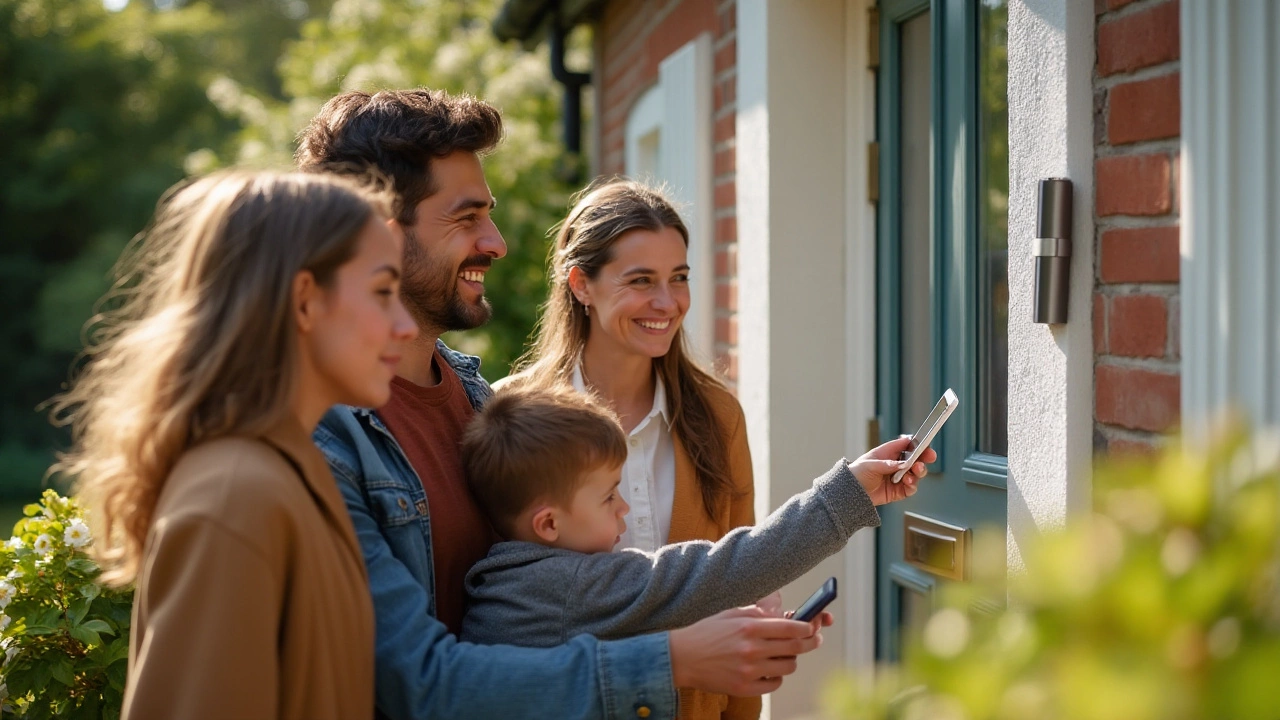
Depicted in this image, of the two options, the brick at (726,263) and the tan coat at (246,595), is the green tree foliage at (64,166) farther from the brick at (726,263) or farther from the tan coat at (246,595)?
the tan coat at (246,595)

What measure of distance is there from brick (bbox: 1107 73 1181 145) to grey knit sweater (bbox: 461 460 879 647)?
0.69m

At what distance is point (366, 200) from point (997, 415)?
153 centimetres

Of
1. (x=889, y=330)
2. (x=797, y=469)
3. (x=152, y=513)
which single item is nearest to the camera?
(x=152, y=513)

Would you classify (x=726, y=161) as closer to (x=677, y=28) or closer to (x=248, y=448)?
(x=677, y=28)

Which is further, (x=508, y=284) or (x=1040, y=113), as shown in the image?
(x=508, y=284)

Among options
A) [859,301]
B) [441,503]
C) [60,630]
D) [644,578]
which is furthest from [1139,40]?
[60,630]

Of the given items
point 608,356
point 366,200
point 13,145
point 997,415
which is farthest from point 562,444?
point 13,145

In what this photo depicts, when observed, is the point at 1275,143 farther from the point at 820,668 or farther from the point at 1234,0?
the point at 820,668

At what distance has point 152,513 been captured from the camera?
152 cm

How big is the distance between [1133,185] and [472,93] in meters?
8.22

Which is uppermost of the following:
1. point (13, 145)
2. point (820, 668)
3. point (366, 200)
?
point (13, 145)

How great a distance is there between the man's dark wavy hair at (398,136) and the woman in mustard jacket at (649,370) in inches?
20.1

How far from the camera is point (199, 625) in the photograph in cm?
134

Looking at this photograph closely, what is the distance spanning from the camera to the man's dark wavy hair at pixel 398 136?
2.14m
